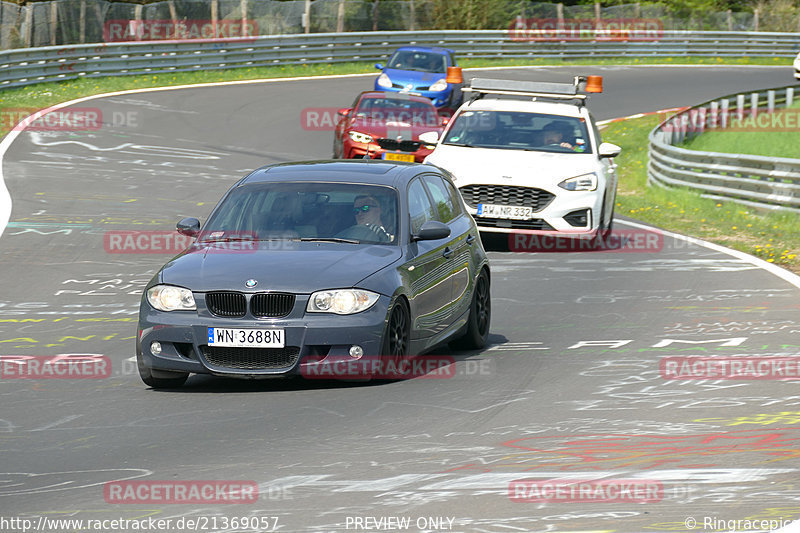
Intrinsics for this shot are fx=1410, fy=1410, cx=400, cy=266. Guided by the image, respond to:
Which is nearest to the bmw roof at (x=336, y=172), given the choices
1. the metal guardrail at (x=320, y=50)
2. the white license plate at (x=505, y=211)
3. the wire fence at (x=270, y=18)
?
the white license plate at (x=505, y=211)

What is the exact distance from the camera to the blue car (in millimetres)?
33844

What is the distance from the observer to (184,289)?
917 cm

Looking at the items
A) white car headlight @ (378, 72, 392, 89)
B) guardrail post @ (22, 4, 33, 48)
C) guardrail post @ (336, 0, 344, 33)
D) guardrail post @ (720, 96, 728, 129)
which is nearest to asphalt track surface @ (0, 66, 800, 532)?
white car headlight @ (378, 72, 392, 89)

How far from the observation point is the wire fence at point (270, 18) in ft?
129

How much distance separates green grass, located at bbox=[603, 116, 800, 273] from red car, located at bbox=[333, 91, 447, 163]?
3659mm

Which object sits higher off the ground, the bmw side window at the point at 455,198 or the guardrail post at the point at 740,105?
the bmw side window at the point at 455,198

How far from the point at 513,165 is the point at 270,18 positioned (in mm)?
33800

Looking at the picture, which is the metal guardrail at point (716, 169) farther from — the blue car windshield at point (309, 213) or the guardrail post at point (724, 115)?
the blue car windshield at point (309, 213)

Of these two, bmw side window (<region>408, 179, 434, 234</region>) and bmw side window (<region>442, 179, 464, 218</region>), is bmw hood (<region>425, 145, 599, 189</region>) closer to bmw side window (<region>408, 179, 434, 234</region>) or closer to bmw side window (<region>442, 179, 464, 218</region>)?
bmw side window (<region>442, 179, 464, 218</region>)

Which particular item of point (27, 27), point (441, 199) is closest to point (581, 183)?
point (441, 199)

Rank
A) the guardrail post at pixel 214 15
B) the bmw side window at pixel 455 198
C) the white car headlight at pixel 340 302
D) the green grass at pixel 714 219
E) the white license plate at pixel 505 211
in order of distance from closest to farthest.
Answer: the white car headlight at pixel 340 302
the bmw side window at pixel 455 198
the white license plate at pixel 505 211
the green grass at pixel 714 219
the guardrail post at pixel 214 15

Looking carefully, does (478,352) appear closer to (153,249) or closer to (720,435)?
(720,435)

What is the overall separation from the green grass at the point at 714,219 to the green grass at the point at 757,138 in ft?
11.5

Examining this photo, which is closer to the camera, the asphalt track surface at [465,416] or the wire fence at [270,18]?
the asphalt track surface at [465,416]
